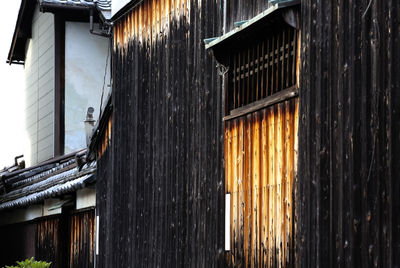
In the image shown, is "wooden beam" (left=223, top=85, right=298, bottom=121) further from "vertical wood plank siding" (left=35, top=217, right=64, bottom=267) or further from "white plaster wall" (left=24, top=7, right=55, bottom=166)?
"white plaster wall" (left=24, top=7, right=55, bottom=166)

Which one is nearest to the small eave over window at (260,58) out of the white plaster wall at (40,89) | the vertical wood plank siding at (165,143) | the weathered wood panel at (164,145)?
the vertical wood plank siding at (165,143)

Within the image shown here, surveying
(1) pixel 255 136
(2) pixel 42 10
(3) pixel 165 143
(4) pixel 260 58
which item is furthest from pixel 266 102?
(2) pixel 42 10

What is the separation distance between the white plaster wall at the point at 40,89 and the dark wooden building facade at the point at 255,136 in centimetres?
1127

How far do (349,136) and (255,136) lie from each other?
257 cm

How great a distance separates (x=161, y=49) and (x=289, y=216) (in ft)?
18.7

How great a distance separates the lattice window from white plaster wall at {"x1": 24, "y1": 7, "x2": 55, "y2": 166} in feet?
56.1

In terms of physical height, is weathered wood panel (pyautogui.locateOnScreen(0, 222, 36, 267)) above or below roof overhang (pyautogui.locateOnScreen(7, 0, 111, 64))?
below

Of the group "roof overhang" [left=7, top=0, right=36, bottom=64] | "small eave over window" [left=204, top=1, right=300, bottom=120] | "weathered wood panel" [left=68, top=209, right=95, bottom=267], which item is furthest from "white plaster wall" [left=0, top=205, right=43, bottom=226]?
"small eave over window" [left=204, top=1, right=300, bottom=120]

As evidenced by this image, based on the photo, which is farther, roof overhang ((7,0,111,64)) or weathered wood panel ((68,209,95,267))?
roof overhang ((7,0,111,64))

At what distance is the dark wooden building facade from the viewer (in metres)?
9.21

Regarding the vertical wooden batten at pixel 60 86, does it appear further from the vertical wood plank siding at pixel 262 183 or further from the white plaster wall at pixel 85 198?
the vertical wood plank siding at pixel 262 183

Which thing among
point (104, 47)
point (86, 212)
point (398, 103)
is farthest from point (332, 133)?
point (104, 47)

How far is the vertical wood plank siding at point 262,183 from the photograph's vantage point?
434 inches

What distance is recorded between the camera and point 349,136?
9.57 m
